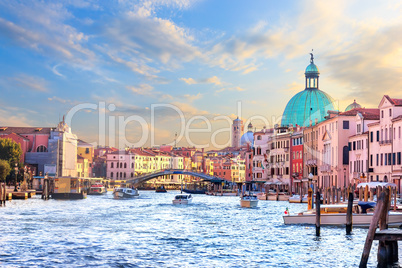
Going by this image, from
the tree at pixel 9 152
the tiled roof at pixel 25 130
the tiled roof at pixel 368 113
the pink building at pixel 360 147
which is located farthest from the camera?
the tiled roof at pixel 25 130

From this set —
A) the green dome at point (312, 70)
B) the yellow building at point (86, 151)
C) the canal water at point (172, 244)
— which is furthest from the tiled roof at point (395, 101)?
the yellow building at point (86, 151)

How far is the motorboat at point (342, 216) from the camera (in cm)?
2265

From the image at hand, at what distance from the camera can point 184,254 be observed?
16.7 m

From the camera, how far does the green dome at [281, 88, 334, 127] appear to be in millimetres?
74125

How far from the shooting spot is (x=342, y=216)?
906 inches

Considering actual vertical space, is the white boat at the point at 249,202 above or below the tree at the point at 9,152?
below

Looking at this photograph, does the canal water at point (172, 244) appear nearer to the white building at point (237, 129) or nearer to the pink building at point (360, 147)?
the pink building at point (360, 147)

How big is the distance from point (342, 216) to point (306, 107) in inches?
2074

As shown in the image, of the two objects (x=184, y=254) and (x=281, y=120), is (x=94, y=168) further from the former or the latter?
(x=184, y=254)

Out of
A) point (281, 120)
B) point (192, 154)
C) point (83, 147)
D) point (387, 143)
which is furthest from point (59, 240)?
point (192, 154)

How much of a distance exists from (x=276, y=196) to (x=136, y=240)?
115 feet

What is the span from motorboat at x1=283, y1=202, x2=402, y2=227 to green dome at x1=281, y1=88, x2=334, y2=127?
164ft

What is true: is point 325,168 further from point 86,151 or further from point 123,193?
point 86,151

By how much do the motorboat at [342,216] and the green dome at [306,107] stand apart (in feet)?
164
